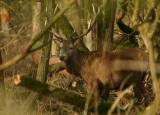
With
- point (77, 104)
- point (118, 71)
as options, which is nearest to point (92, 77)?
point (118, 71)

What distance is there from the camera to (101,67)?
10352 millimetres

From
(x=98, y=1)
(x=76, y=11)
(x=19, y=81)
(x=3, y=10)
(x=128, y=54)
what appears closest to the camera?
(x=19, y=81)

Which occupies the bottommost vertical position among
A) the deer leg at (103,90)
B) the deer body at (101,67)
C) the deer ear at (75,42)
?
the deer leg at (103,90)

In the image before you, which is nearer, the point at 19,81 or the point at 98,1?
the point at 19,81

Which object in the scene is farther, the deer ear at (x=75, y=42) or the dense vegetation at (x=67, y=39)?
the deer ear at (x=75, y=42)

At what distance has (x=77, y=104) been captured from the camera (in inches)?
190

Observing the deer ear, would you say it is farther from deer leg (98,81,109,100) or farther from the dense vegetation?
deer leg (98,81,109,100)

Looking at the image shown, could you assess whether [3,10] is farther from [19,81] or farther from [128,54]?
[128,54]

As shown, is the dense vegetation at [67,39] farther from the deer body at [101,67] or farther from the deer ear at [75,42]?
the deer body at [101,67]

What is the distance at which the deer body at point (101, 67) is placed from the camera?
32.0 feet

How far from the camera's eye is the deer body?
9.77 meters

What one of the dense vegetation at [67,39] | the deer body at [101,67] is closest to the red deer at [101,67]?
the deer body at [101,67]

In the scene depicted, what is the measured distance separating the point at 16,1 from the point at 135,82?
4.75 meters

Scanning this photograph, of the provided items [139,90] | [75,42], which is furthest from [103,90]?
[75,42]
